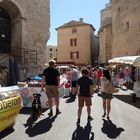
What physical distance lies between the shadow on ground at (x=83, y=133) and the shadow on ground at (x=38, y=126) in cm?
79

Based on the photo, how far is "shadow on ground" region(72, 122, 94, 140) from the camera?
7.30 metres

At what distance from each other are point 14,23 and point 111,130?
1401 cm

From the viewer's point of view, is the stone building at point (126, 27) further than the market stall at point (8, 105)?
Yes

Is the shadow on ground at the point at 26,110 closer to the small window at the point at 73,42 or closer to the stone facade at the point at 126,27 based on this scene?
the stone facade at the point at 126,27

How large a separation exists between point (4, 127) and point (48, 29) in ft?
51.3

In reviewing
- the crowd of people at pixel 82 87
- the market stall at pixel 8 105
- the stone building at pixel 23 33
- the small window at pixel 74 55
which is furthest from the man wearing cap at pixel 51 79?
the small window at pixel 74 55

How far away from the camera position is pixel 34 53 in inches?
832

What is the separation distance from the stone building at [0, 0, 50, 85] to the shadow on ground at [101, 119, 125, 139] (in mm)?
10810

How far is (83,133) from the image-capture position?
7730 mm

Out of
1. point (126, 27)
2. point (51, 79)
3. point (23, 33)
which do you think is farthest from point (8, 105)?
point (126, 27)

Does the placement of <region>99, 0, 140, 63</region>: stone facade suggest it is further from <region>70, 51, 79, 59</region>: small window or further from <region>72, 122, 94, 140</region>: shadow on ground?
<region>72, 122, 94, 140</region>: shadow on ground

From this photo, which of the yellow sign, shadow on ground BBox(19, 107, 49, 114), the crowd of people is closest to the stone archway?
shadow on ground BBox(19, 107, 49, 114)

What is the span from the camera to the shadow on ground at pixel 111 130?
298 inches

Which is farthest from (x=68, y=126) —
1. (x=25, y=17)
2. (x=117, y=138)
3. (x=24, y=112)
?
(x=25, y=17)
